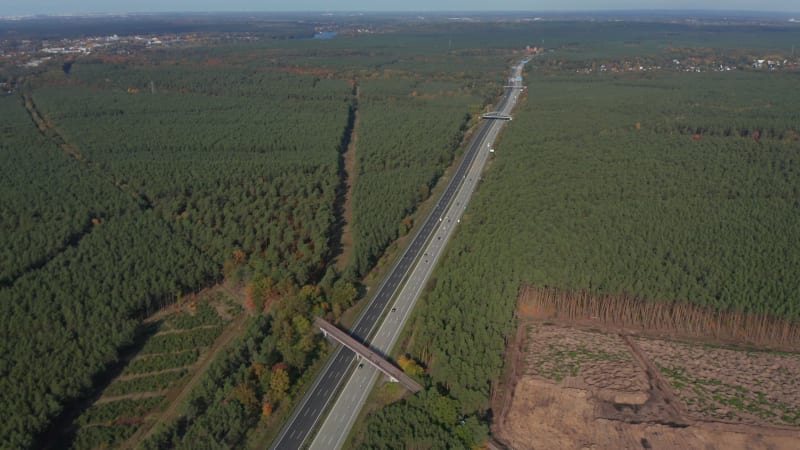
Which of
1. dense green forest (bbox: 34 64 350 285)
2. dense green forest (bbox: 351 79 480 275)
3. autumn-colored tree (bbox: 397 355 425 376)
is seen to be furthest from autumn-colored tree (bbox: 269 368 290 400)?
dense green forest (bbox: 351 79 480 275)

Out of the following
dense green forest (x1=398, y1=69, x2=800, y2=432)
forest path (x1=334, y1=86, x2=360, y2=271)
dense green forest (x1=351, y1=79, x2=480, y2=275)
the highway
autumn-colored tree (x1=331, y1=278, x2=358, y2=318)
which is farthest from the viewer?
dense green forest (x1=351, y1=79, x2=480, y2=275)

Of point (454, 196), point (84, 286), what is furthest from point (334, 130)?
point (84, 286)

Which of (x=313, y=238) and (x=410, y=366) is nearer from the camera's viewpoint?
(x=410, y=366)

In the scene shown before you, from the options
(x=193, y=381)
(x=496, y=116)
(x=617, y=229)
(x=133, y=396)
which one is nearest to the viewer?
(x=133, y=396)

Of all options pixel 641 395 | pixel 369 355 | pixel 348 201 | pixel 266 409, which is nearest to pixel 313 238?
pixel 348 201

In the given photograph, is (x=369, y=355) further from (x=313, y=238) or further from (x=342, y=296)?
(x=313, y=238)

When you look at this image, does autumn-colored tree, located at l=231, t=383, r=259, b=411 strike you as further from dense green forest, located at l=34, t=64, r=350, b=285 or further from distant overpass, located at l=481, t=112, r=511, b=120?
distant overpass, located at l=481, t=112, r=511, b=120
